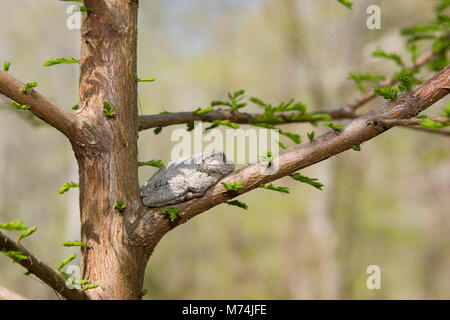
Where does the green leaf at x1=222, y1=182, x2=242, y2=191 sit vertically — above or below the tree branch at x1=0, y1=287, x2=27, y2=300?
above

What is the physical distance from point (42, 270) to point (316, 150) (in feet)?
3.54

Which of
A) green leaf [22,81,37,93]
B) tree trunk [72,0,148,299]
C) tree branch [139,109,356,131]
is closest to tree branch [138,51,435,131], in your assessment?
tree branch [139,109,356,131]

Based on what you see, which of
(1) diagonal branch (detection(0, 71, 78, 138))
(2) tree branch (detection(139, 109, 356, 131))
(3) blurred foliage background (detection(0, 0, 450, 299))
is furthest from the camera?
(3) blurred foliage background (detection(0, 0, 450, 299))

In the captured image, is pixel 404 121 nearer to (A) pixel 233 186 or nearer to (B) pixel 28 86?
(A) pixel 233 186

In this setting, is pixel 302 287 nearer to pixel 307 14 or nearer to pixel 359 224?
pixel 359 224

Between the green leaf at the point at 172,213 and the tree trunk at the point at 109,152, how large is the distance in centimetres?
15

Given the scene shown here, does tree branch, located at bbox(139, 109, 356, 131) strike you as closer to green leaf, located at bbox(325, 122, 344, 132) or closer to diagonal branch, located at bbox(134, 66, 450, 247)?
diagonal branch, located at bbox(134, 66, 450, 247)

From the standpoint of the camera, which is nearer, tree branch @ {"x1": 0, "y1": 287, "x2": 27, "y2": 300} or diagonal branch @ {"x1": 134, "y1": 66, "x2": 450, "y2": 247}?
tree branch @ {"x1": 0, "y1": 287, "x2": 27, "y2": 300}

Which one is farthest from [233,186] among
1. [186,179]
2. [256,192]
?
[256,192]

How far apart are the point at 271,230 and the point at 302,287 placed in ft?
10.9

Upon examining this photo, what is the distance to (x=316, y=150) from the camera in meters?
1.64

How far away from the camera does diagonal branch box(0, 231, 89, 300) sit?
126 cm

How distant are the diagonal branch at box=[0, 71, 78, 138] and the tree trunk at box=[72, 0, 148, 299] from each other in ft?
0.20
